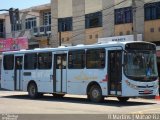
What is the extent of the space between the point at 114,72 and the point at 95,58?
1.53 meters

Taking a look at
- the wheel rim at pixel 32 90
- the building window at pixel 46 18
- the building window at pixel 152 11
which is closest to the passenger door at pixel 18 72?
the wheel rim at pixel 32 90

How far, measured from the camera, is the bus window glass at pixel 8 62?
93.8ft

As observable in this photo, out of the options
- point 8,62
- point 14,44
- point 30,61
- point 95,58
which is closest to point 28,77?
point 30,61

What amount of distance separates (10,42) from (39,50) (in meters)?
27.9

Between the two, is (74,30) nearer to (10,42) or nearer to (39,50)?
(10,42)

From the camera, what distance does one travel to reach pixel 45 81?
2584 cm

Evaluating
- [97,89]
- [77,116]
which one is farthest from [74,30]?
[77,116]

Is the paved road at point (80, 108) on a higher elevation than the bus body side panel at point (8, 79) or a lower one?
lower

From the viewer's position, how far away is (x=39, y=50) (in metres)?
26.3

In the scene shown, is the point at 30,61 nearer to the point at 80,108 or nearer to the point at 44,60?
the point at 44,60

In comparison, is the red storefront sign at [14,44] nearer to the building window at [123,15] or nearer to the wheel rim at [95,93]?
the building window at [123,15]

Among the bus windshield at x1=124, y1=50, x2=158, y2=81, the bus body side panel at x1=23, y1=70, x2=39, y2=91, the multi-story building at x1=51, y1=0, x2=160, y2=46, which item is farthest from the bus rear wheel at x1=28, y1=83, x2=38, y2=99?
the multi-story building at x1=51, y1=0, x2=160, y2=46

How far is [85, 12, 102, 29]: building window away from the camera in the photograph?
4234 cm

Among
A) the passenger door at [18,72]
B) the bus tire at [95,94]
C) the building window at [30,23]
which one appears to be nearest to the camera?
the bus tire at [95,94]
